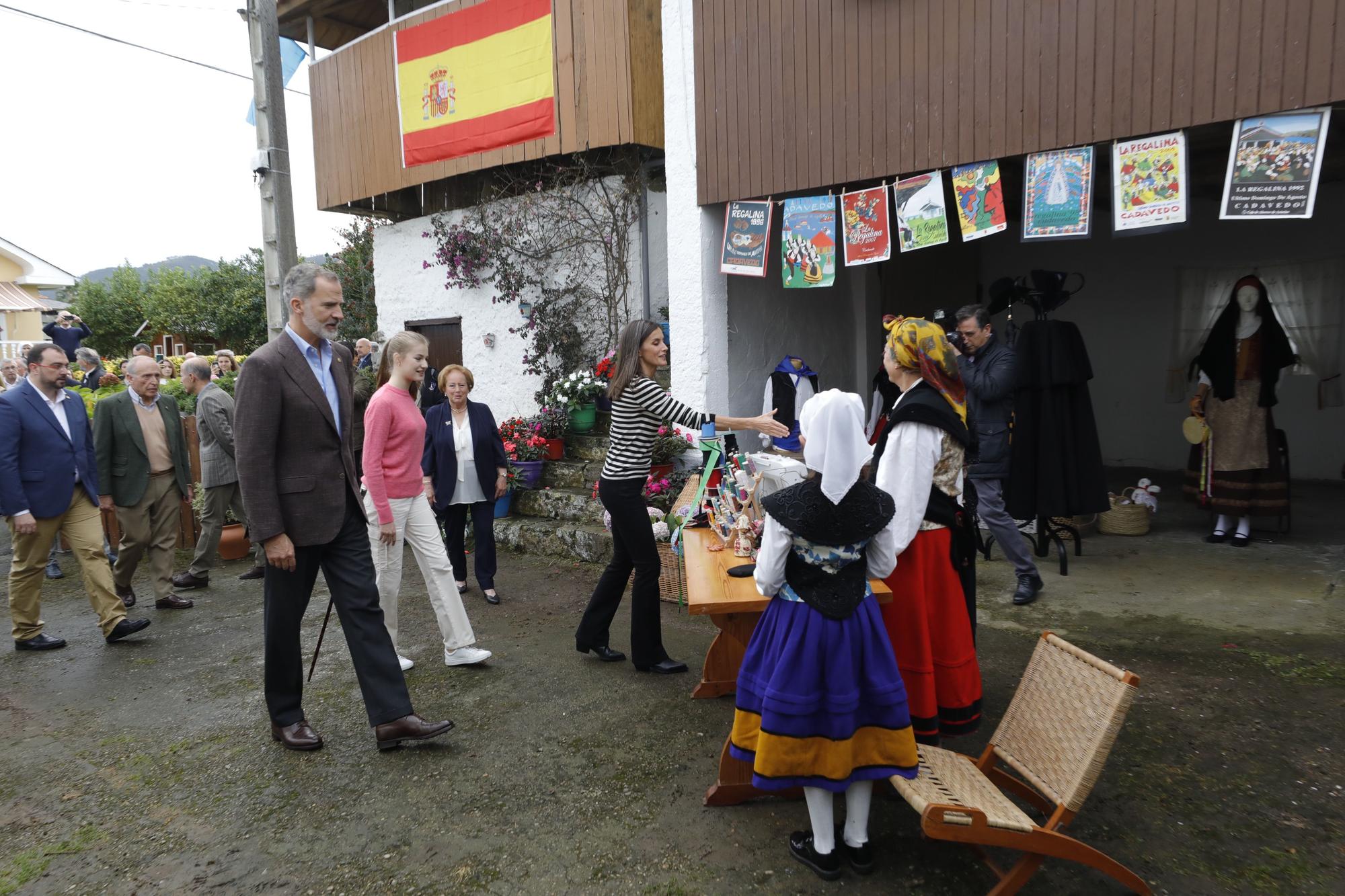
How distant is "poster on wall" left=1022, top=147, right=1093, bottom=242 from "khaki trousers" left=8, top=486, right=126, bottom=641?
6452 mm

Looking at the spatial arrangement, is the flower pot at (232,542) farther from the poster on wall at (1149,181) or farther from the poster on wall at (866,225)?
the poster on wall at (1149,181)

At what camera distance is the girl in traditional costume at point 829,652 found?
2557 millimetres

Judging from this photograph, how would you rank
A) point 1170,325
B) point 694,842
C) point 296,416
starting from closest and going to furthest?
point 694,842
point 296,416
point 1170,325

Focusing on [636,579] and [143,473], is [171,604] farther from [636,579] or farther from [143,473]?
[636,579]

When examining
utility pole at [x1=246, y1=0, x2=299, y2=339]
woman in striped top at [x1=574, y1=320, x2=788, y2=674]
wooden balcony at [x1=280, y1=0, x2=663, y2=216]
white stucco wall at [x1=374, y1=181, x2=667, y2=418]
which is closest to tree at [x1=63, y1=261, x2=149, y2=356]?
wooden balcony at [x1=280, y1=0, x2=663, y2=216]

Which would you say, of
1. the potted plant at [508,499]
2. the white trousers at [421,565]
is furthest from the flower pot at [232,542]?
the white trousers at [421,565]

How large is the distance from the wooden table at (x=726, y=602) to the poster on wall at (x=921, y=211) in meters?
3.25

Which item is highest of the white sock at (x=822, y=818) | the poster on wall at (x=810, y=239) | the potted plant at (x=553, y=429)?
the poster on wall at (x=810, y=239)

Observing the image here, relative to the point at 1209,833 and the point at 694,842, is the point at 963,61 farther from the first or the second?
the point at 694,842

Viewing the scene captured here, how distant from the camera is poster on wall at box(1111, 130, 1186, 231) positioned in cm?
491

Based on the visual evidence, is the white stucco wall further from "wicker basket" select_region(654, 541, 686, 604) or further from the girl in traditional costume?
the girl in traditional costume

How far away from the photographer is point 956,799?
2.46 meters

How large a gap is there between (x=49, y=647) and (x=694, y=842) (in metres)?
4.82

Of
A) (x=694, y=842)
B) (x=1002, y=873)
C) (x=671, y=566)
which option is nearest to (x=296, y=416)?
(x=694, y=842)
